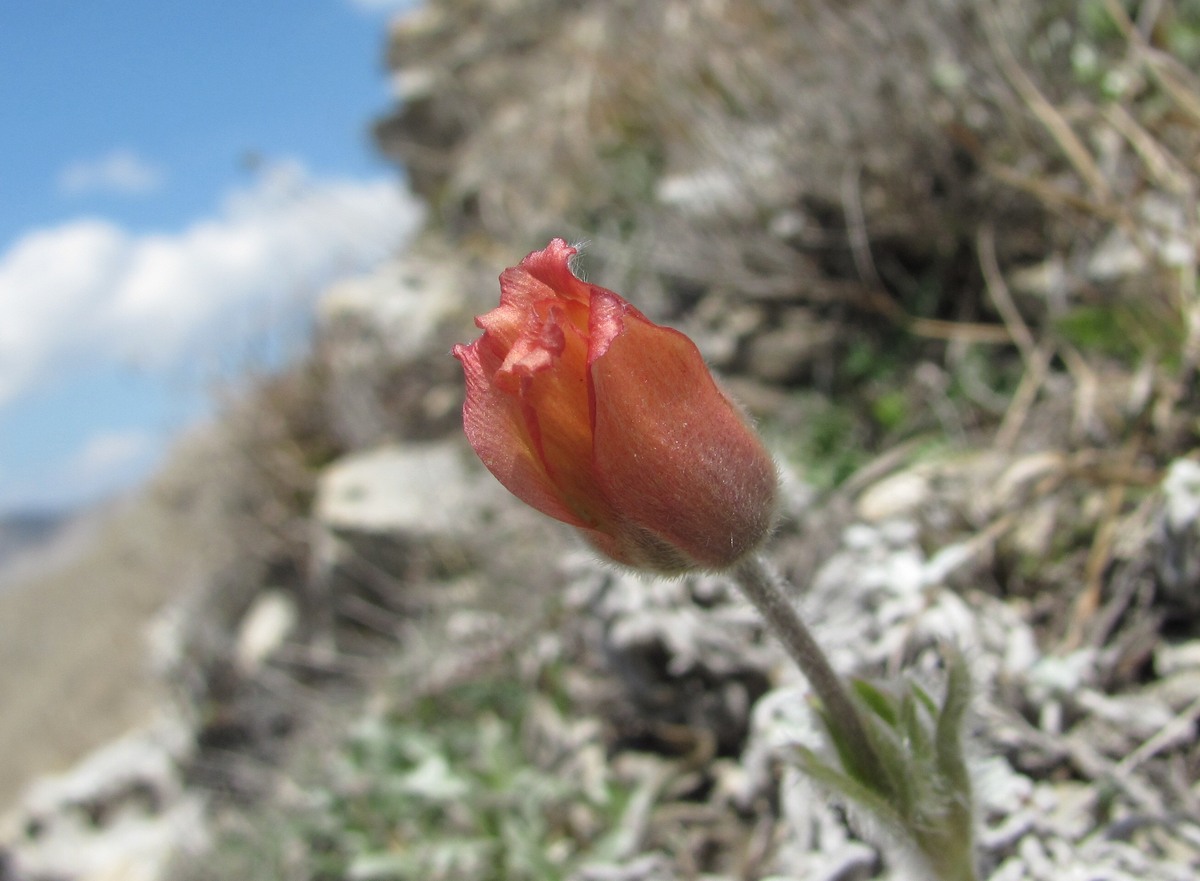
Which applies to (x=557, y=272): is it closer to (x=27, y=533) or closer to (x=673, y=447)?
(x=673, y=447)

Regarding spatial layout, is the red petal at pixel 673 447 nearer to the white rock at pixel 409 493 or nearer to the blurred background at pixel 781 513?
the blurred background at pixel 781 513

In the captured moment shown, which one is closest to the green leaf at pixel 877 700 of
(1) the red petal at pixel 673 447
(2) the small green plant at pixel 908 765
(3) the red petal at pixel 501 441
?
(2) the small green plant at pixel 908 765

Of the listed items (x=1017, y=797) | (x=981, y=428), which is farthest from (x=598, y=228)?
(x=1017, y=797)

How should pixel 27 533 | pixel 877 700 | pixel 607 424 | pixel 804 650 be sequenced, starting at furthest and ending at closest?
1. pixel 27 533
2. pixel 877 700
3. pixel 804 650
4. pixel 607 424

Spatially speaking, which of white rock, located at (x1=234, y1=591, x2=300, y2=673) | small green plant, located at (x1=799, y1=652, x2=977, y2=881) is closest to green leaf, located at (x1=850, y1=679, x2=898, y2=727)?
small green plant, located at (x1=799, y1=652, x2=977, y2=881)

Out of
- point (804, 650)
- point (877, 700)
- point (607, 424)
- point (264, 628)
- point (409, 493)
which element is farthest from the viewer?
point (264, 628)

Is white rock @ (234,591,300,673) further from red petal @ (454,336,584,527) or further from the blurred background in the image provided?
red petal @ (454,336,584,527)

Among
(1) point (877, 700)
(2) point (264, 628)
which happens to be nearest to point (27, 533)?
(2) point (264, 628)
